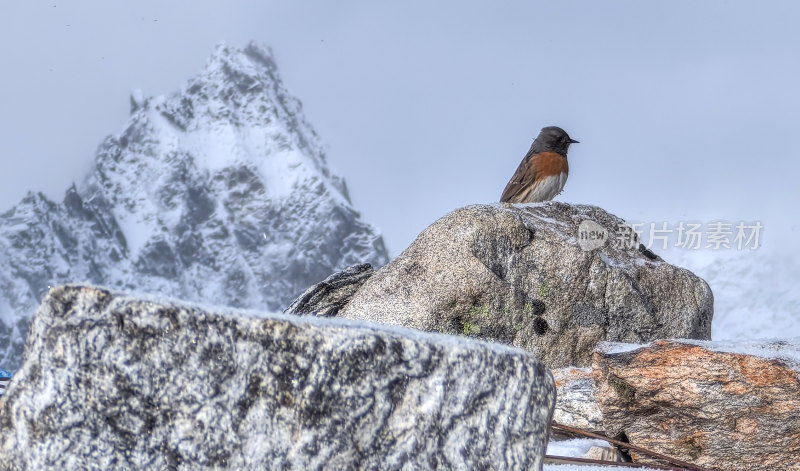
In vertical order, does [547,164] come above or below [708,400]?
above

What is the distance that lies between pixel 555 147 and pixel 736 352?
19.5 ft

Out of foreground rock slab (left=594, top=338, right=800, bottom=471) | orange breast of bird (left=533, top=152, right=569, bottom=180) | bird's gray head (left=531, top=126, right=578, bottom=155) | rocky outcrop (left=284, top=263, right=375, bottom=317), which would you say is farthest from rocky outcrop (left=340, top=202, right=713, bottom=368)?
bird's gray head (left=531, top=126, right=578, bottom=155)

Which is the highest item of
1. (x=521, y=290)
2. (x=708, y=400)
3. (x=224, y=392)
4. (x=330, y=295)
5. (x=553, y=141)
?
(x=553, y=141)

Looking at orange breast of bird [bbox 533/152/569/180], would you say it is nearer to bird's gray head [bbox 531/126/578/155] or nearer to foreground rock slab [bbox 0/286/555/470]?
bird's gray head [bbox 531/126/578/155]

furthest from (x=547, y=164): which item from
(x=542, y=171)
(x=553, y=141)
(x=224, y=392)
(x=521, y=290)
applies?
(x=224, y=392)

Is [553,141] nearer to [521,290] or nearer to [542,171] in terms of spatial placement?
[542,171]

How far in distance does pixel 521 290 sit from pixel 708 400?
86.1 inches

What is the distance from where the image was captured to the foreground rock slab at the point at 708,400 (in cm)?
496

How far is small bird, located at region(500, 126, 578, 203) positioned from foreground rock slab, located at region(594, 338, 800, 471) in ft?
17.0

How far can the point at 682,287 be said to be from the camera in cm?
771

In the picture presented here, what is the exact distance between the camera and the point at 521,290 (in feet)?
23.0

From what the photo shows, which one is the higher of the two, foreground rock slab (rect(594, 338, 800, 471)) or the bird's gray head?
the bird's gray head

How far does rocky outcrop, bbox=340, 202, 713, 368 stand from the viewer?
22.6 feet

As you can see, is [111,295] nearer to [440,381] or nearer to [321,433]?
[321,433]
